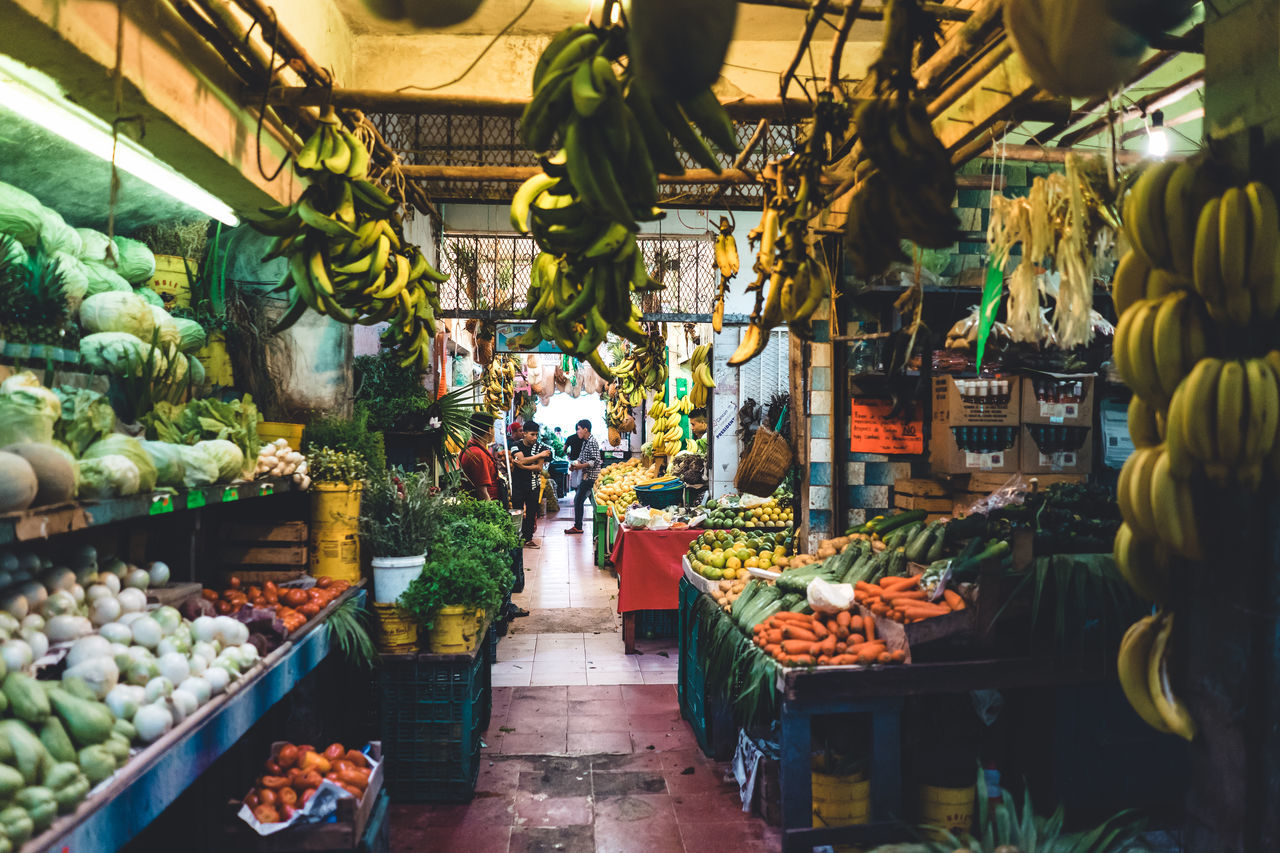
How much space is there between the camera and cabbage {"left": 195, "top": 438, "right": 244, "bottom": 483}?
294cm

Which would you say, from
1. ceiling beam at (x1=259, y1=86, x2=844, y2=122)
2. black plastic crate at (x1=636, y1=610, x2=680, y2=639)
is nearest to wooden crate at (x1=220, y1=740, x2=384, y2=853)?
ceiling beam at (x1=259, y1=86, x2=844, y2=122)

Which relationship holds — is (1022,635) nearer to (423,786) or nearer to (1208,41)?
(1208,41)

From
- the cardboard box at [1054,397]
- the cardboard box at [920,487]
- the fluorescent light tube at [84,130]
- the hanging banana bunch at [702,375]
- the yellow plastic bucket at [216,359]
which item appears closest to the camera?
the fluorescent light tube at [84,130]

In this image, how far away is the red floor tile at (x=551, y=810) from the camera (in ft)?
11.7

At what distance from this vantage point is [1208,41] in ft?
6.91

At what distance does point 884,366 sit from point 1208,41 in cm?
268

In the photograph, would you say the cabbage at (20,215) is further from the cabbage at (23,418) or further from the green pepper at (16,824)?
the green pepper at (16,824)

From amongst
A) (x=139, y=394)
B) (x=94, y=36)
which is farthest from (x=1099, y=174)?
(x=139, y=394)

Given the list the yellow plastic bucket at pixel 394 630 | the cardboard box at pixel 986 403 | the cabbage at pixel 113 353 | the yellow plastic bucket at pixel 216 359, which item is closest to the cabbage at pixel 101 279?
the cabbage at pixel 113 353

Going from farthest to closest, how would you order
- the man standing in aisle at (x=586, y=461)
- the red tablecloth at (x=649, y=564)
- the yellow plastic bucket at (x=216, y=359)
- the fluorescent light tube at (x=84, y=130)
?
the man standing in aisle at (x=586, y=461) → the red tablecloth at (x=649, y=564) → the yellow plastic bucket at (x=216, y=359) → the fluorescent light tube at (x=84, y=130)

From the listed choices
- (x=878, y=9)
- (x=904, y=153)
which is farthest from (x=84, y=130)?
(x=904, y=153)

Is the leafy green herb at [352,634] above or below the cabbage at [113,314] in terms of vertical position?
below

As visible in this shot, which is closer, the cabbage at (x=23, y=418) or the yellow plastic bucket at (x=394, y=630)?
the cabbage at (x=23, y=418)

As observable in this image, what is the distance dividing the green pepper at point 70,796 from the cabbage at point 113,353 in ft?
6.10
